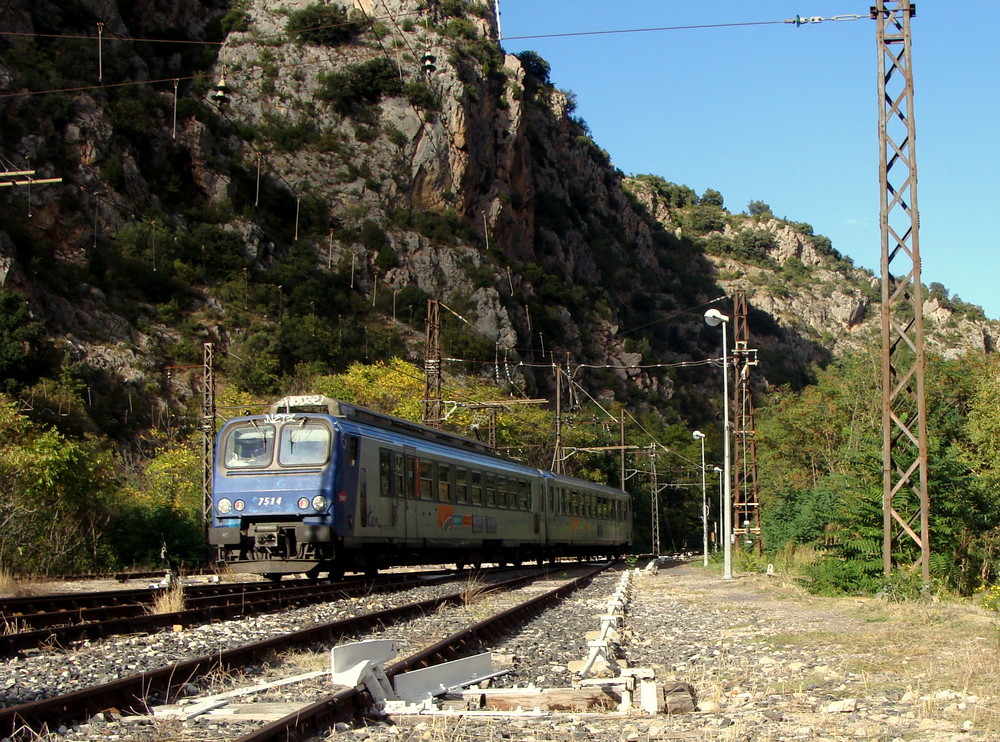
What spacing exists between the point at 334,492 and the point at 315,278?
5966 centimetres

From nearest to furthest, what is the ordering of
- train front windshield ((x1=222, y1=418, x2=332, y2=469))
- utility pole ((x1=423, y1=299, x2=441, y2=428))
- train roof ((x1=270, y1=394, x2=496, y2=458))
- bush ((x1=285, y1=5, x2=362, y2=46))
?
train front windshield ((x1=222, y1=418, x2=332, y2=469))
train roof ((x1=270, y1=394, x2=496, y2=458))
utility pole ((x1=423, y1=299, x2=441, y2=428))
bush ((x1=285, y1=5, x2=362, y2=46))

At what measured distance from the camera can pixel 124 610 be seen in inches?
510

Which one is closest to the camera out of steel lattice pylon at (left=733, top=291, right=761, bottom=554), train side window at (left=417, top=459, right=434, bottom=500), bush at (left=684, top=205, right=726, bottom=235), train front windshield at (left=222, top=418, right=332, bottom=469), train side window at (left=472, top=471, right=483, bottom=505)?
train front windshield at (left=222, top=418, right=332, bottom=469)

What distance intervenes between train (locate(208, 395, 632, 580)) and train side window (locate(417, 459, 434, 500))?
2 cm

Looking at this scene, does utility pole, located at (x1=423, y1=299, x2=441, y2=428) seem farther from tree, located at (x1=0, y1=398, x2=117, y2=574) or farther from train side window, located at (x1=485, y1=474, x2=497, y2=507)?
tree, located at (x1=0, y1=398, x2=117, y2=574)

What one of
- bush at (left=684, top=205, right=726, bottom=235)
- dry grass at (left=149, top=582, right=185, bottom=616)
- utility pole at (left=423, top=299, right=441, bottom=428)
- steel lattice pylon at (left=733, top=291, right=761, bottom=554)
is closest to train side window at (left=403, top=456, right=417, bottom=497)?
dry grass at (left=149, top=582, right=185, bottom=616)

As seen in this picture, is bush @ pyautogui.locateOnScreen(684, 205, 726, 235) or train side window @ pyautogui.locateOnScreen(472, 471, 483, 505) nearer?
train side window @ pyautogui.locateOnScreen(472, 471, 483, 505)

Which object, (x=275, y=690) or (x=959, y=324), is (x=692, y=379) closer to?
(x=959, y=324)

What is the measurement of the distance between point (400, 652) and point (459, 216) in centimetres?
7899

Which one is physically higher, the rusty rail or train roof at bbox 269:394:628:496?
train roof at bbox 269:394:628:496

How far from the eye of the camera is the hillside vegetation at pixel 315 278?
94.0 ft

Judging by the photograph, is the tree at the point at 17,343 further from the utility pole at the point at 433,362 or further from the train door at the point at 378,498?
the train door at the point at 378,498

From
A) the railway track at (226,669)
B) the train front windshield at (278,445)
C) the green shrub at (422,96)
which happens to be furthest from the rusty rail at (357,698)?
the green shrub at (422,96)

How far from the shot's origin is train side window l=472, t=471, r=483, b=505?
76.2 feet
